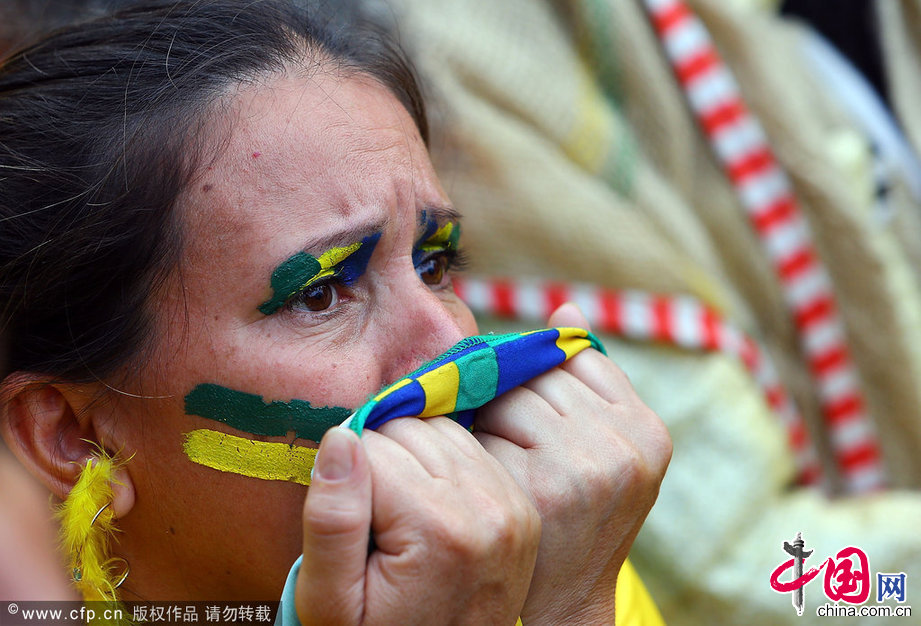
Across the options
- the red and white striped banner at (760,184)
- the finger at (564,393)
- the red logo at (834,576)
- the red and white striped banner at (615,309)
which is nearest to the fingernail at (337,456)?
the finger at (564,393)

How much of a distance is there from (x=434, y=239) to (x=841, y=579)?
161 centimetres

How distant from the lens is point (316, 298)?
1.61m

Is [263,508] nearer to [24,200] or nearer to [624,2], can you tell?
[24,200]

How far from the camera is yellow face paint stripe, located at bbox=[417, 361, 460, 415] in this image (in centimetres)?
143

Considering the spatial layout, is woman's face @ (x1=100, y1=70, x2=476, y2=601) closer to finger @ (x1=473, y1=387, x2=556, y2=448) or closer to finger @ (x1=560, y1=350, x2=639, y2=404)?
finger @ (x1=473, y1=387, x2=556, y2=448)

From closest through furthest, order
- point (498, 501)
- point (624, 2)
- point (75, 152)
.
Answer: point (498, 501)
point (75, 152)
point (624, 2)

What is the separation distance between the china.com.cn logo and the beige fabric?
0.09 ft

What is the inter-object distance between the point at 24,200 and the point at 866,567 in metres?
2.40

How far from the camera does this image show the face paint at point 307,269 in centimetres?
154

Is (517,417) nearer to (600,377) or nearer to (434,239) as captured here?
(600,377)

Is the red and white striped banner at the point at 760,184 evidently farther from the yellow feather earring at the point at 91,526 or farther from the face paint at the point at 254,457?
the yellow feather earring at the point at 91,526

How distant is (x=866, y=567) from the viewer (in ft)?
8.23

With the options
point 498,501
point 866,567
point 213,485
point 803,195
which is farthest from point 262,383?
point 803,195

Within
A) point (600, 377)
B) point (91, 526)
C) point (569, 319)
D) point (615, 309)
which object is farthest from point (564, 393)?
point (615, 309)
